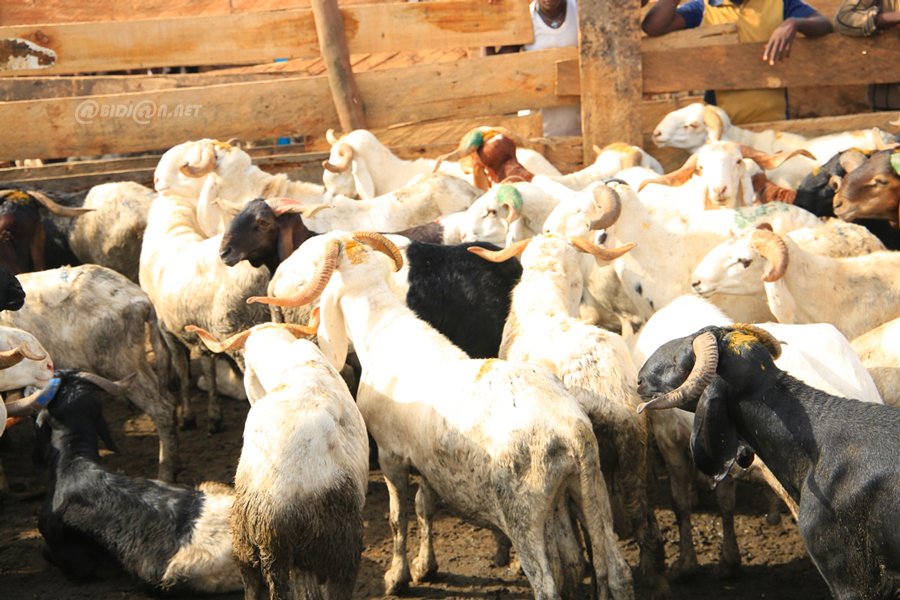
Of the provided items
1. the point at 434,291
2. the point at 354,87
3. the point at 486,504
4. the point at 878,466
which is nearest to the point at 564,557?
the point at 486,504

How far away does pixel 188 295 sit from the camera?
812 cm

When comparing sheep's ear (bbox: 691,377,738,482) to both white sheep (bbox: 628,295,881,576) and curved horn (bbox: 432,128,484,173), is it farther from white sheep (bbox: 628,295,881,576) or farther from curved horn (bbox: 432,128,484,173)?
curved horn (bbox: 432,128,484,173)

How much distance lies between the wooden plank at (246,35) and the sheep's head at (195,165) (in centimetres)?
113

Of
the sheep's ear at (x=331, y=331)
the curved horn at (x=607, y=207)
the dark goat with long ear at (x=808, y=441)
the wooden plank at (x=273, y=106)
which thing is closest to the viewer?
the dark goat with long ear at (x=808, y=441)

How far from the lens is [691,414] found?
5.93m

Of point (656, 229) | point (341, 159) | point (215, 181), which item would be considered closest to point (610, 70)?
point (341, 159)

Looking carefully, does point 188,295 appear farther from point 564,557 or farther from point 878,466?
point 878,466

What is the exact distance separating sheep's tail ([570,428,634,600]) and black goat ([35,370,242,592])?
190 cm

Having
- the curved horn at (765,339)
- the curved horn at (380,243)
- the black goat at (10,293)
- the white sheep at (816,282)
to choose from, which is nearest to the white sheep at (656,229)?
the white sheep at (816,282)

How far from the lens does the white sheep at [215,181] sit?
904cm

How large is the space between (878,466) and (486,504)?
1.71 metres

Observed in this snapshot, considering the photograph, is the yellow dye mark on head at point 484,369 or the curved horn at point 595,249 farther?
the curved horn at point 595,249

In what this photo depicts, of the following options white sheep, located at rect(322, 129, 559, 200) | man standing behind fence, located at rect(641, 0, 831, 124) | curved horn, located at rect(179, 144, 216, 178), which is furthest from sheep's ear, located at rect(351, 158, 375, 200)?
man standing behind fence, located at rect(641, 0, 831, 124)

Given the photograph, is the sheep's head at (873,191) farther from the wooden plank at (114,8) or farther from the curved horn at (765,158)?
the wooden plank at (114,8)
